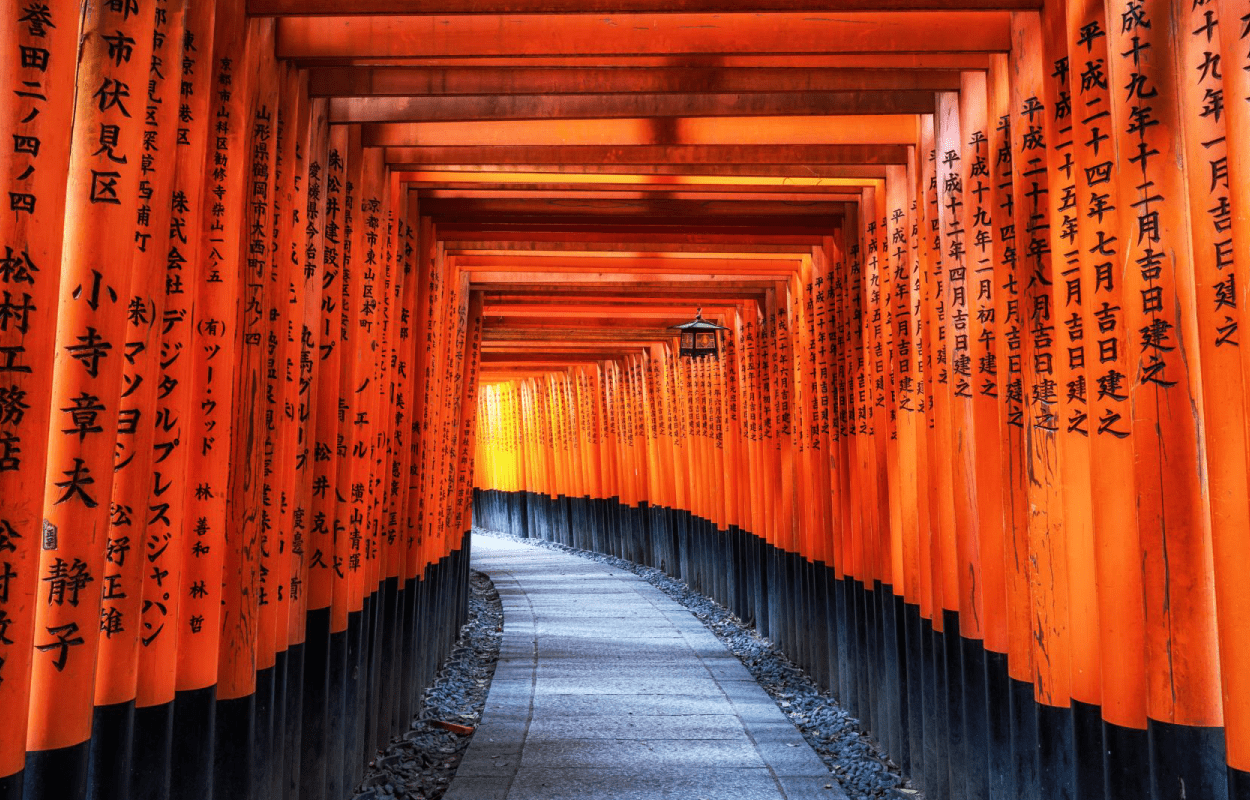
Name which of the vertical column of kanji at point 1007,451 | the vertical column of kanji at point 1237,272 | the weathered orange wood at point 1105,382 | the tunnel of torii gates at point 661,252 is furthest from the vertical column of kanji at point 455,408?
the vertical column of kanji at point 1237,272

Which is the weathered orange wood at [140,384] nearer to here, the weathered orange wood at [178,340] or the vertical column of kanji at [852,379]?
the weathered orange wood at [178,340]

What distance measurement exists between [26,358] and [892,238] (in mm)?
5053

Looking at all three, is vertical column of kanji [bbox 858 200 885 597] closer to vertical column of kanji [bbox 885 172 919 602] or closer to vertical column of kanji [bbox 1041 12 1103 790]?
vertical column of kanji [bbox 885 172 919 602]

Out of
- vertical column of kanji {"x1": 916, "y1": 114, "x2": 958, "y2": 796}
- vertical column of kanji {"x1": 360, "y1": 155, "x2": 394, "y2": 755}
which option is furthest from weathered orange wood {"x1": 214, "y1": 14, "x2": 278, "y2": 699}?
vertical column of kanji {"x1": 916, "y1": 114, "x2": 958, "y2": 796}

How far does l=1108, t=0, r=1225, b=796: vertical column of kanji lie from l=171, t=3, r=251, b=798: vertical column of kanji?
3131mm

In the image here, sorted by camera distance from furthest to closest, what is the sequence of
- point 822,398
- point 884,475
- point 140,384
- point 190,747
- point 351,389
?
1. point 822,398
2. point 884,475
3. point 351,389
4. point 190,747
5. point 140,384

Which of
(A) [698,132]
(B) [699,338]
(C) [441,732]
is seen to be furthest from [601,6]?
(B) [699,338]

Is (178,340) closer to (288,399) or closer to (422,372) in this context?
(288,399)

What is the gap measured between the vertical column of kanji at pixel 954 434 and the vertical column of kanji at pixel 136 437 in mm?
3588

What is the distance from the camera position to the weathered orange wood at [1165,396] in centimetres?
288

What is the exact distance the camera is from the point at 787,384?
31.2 ft

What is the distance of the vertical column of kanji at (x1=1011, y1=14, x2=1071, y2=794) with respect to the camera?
3.79 meters

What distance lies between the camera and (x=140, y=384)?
2971 millimetres

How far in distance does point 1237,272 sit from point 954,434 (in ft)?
7.81
